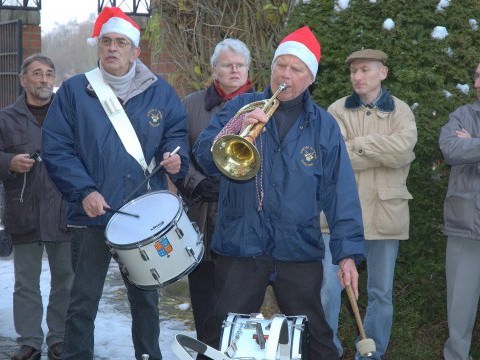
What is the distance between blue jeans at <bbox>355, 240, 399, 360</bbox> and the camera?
584 centimetres

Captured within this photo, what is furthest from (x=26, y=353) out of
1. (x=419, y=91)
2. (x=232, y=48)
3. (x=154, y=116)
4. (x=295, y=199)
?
(x=419, y=91)

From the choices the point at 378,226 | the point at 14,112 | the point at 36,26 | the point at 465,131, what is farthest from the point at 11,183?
the point at 36,26

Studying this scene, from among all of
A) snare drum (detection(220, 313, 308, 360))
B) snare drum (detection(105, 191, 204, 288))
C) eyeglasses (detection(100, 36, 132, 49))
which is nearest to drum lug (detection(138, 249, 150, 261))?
snare drum (detection(105, 191, 204, 288))

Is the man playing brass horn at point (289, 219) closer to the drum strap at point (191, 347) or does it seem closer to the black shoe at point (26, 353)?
the drum strap at point (191, 347)

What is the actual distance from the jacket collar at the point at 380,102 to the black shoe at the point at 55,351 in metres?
2.44

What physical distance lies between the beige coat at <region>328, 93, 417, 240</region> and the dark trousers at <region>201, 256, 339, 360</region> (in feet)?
4.34

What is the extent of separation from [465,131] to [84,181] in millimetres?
2298

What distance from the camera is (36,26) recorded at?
41.1 ft

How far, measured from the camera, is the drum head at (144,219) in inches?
184

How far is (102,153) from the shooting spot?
5152 mm

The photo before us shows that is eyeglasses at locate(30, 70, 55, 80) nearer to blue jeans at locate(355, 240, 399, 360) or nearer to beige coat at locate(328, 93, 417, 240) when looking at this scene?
beige coat at locate(328, 93, 417, 240)

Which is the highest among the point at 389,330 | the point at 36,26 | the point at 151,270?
the point at 36,26

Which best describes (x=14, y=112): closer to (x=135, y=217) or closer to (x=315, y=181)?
(x=135, y=217)

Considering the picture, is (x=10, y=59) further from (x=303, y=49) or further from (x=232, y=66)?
(x=303, y=49)
